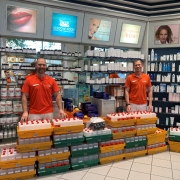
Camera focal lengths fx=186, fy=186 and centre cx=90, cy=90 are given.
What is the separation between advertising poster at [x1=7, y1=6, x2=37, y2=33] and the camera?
446 cm

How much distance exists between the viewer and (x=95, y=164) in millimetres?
3506

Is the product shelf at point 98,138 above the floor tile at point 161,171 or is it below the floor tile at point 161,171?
above

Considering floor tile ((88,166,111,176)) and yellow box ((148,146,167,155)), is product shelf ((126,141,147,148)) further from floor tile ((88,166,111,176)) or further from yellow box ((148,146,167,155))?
floor tile ((88,166,111,176))

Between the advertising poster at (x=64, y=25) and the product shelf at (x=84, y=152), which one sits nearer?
the product shelf at (x=84, y=152)

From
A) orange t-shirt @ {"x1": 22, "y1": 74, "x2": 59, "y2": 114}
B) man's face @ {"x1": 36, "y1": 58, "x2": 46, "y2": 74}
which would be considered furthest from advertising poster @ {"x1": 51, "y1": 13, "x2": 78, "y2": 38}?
orange t-shirt @ {"x1": 22, "y1": 74, "x2": 59, "y2": 114}

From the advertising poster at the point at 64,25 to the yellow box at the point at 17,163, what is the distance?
130 inches

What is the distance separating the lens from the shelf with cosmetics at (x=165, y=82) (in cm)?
588

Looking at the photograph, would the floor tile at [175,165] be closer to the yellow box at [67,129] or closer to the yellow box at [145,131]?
the yellow box at [145,131]

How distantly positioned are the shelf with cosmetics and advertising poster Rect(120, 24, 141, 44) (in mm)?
702

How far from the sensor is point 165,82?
6.04 m

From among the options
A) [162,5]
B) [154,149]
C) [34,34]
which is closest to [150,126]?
[154,149]

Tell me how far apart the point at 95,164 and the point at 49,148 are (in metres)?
0.94

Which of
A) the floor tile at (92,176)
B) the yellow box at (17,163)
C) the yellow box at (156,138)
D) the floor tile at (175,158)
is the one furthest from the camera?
the yellow box at (156,138)

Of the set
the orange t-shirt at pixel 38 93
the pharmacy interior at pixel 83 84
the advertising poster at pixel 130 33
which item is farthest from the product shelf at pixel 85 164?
the advertising poster at pixel 130 33
